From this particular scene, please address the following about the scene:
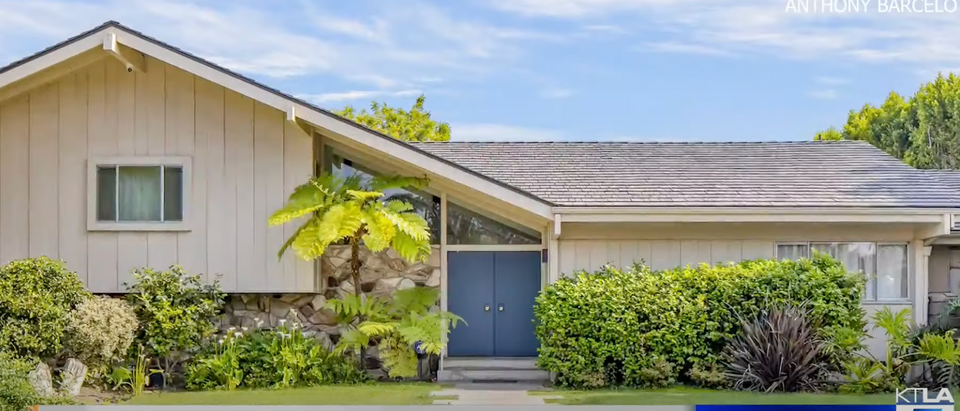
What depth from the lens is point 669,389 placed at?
1189 cm

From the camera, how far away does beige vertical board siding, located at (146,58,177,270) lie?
13047 mm

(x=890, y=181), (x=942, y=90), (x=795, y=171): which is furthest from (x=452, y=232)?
(x=942, y=90)

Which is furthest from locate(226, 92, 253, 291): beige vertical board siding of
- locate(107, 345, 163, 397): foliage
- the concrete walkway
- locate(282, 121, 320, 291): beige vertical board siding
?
the concrete walkway

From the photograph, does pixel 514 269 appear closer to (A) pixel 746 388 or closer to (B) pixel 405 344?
(B) pixel 405 344

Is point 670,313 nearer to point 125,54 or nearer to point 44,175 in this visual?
point 125,54

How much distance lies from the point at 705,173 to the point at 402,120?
75.0 feet

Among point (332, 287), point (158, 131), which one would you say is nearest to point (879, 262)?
point (332, 287)

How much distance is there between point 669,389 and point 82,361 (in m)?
7.41

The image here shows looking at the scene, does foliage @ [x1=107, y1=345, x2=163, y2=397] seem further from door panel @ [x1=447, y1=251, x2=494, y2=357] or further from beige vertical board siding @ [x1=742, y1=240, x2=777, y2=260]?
beige vertical board siding @ [x1=742, y1=240, x2=777, y2=260]

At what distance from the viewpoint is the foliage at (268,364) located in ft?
40.2

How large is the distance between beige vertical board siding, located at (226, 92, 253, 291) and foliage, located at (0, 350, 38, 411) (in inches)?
134

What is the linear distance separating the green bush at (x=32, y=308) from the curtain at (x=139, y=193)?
1.72 m

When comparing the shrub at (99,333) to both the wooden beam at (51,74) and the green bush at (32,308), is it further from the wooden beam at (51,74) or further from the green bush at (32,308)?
the wooden beam at (51,74)

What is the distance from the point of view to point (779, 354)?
38.5ft
